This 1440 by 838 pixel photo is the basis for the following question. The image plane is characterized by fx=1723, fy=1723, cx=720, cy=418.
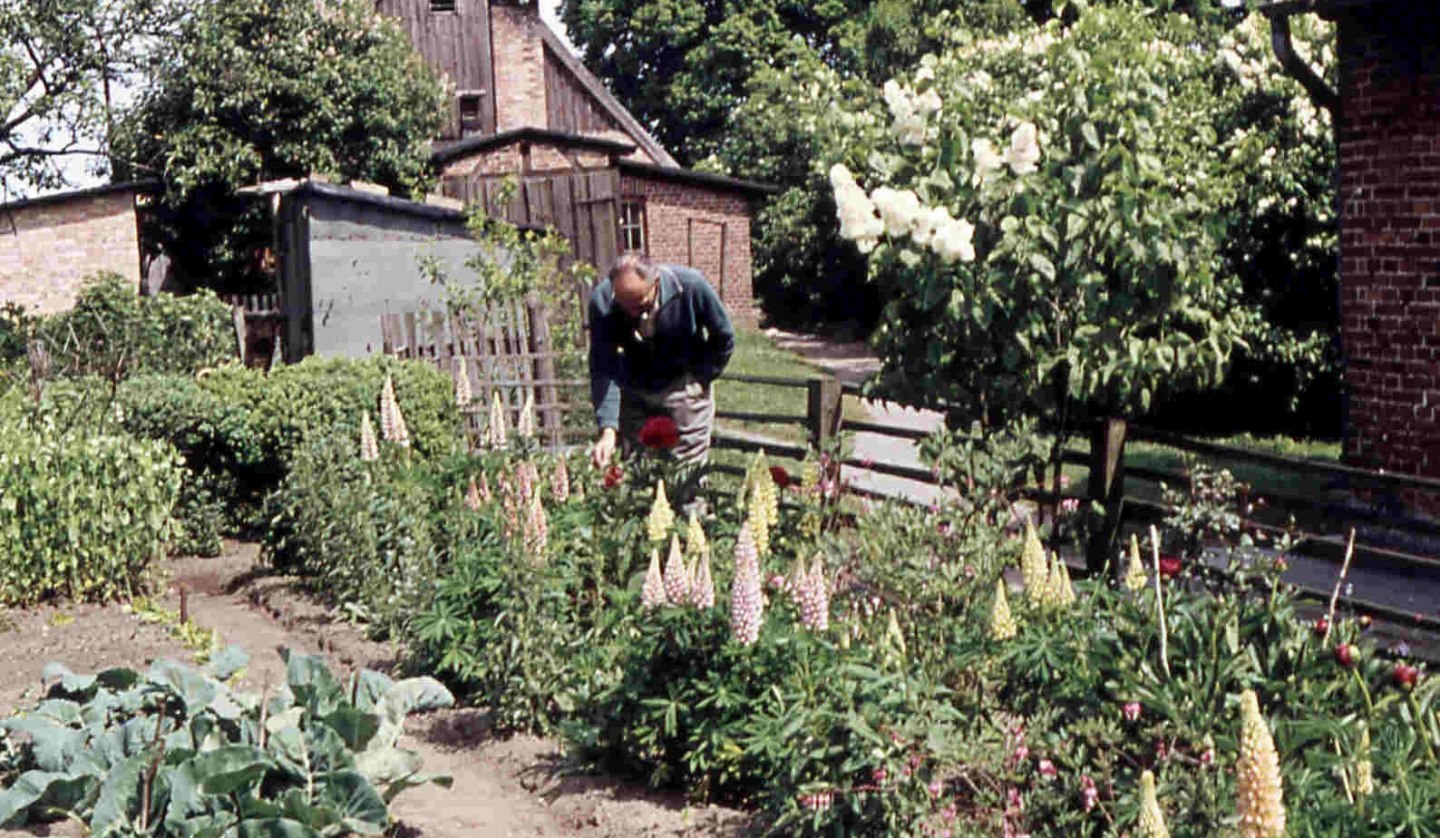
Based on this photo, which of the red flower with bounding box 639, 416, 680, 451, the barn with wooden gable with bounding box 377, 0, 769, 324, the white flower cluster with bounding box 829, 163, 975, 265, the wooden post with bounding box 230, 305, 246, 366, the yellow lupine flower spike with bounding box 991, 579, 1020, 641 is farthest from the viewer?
the barn with wooden gable with bounding box 377, 0, 769, 324

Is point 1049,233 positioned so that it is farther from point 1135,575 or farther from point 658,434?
point 1135,575

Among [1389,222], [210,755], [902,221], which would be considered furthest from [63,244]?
[210,755]

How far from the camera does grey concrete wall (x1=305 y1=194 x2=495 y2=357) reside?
16.6 metres

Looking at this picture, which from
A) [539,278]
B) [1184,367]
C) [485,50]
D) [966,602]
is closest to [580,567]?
[966,602]

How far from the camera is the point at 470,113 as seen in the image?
112ft

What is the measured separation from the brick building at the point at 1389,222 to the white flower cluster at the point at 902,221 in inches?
152

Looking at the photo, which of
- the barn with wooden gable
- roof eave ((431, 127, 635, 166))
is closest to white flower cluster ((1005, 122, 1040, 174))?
the barn with wooden gable

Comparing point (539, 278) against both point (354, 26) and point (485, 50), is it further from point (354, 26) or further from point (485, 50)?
point (485, 50)

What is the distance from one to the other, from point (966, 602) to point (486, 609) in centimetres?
210

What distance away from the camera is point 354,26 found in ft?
90.2

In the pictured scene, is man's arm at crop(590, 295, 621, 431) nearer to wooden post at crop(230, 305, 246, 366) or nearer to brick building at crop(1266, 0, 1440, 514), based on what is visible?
brick building at crop(1266, 0, 1440, 514)

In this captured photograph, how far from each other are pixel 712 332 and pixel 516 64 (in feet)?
89.1

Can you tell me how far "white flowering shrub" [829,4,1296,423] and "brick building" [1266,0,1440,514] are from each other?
2645 mm

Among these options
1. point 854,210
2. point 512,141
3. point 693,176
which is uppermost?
point 512,141
